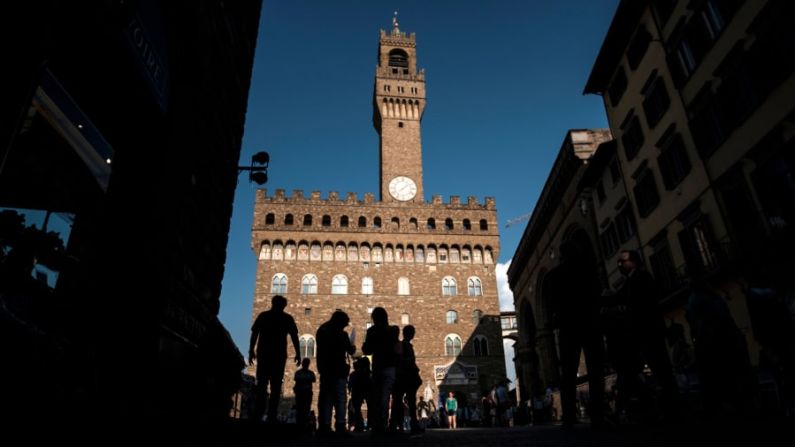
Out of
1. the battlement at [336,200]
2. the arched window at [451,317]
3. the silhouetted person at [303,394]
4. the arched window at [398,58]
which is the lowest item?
the silhouetted person at [303,394]

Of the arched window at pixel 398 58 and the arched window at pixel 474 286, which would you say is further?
the arched window at pixel 398 58

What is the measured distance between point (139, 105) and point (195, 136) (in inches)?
39.7

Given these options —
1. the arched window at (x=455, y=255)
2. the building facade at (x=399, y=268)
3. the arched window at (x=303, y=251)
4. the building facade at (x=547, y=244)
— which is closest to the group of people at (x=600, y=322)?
the building facade at (x=547, y=244)

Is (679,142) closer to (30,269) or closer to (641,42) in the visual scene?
(641,42)

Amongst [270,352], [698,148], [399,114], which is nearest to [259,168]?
[270,352]

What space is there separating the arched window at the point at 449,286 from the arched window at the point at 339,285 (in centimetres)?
656

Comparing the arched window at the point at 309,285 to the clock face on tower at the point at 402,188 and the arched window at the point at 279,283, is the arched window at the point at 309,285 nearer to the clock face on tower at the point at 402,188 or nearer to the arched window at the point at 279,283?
the arched window at the point at 279,283

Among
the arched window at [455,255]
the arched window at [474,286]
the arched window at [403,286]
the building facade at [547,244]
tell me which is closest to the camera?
the building facade at [547,244]

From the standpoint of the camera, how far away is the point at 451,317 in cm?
2981

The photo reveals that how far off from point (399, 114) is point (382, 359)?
32458mm

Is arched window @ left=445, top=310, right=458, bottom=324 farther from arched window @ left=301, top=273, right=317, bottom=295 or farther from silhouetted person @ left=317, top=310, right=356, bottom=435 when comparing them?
silhouetted person @ left=317, top=310, right=356, bottom=435

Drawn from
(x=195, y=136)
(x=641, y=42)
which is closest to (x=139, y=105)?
(x=195, y=136)

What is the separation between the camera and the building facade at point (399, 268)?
93.5 ft

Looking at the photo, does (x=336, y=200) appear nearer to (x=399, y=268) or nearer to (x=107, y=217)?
(x=399, y=268)
